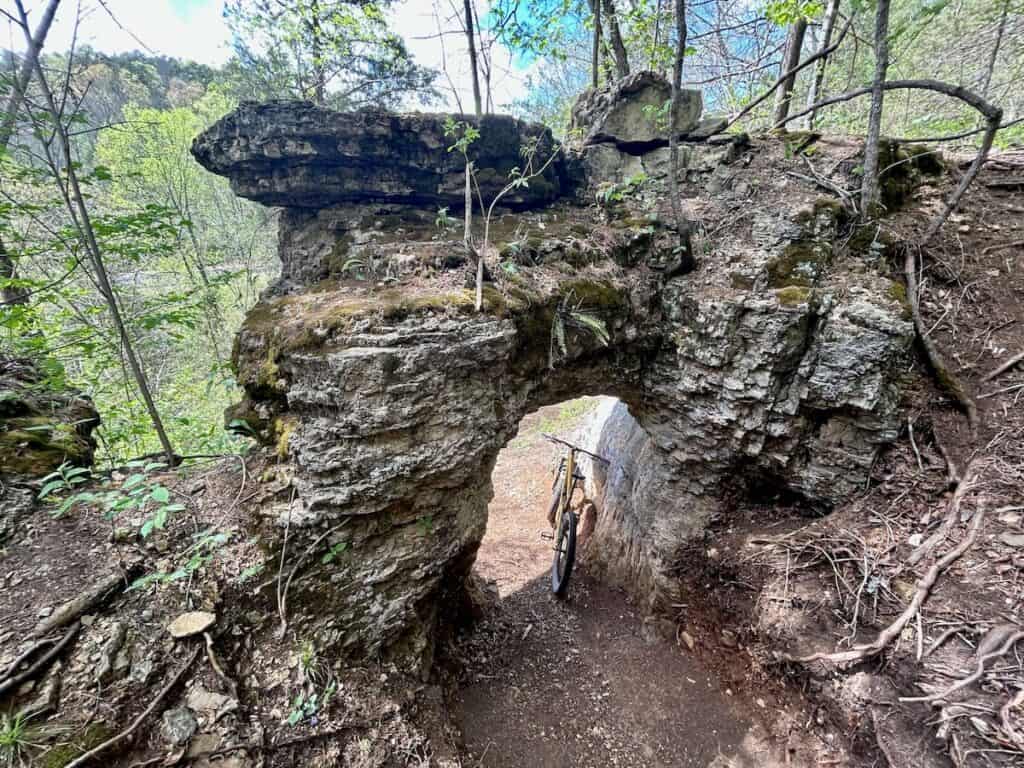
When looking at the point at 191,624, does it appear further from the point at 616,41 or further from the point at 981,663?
the point at 616,41

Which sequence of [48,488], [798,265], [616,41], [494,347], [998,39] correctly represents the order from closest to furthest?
[48,488] < [494,347] < [798,265] < [998,39] < [616,41]

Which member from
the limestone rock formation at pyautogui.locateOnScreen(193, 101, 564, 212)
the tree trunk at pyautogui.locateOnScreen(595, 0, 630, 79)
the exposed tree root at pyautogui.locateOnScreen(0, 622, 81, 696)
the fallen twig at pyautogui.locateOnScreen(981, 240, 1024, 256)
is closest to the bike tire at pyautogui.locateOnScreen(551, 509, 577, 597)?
the limestone rock formation at pyautogui.locateOnScreen(193, 101, 564, 212)

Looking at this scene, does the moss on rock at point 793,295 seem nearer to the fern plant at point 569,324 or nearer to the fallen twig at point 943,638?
the fern plant at point 569,324

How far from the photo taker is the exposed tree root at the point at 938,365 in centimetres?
375

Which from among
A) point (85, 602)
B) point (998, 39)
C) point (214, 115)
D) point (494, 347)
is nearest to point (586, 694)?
point (494, 347)

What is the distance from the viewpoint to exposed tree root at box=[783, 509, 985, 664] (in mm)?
2988

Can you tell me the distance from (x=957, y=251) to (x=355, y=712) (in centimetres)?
777

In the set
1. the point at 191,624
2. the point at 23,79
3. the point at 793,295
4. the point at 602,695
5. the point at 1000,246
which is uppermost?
the point at 23,79

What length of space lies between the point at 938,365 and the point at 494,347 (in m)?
4.40

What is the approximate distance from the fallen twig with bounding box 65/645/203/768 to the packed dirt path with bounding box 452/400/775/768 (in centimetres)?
274

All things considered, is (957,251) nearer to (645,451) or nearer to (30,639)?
(645,451)

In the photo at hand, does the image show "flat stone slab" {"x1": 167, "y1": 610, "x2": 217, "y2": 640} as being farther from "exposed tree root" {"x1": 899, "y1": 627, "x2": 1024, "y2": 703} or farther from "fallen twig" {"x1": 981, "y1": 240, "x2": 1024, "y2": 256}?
"fallen twig" {"x1": 981, "y1": 240, "x2": 1024, "y2": 256}

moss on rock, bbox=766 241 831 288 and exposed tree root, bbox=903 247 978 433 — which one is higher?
moss on rock, bbox=766 241 831 288

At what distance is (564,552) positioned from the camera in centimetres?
637
